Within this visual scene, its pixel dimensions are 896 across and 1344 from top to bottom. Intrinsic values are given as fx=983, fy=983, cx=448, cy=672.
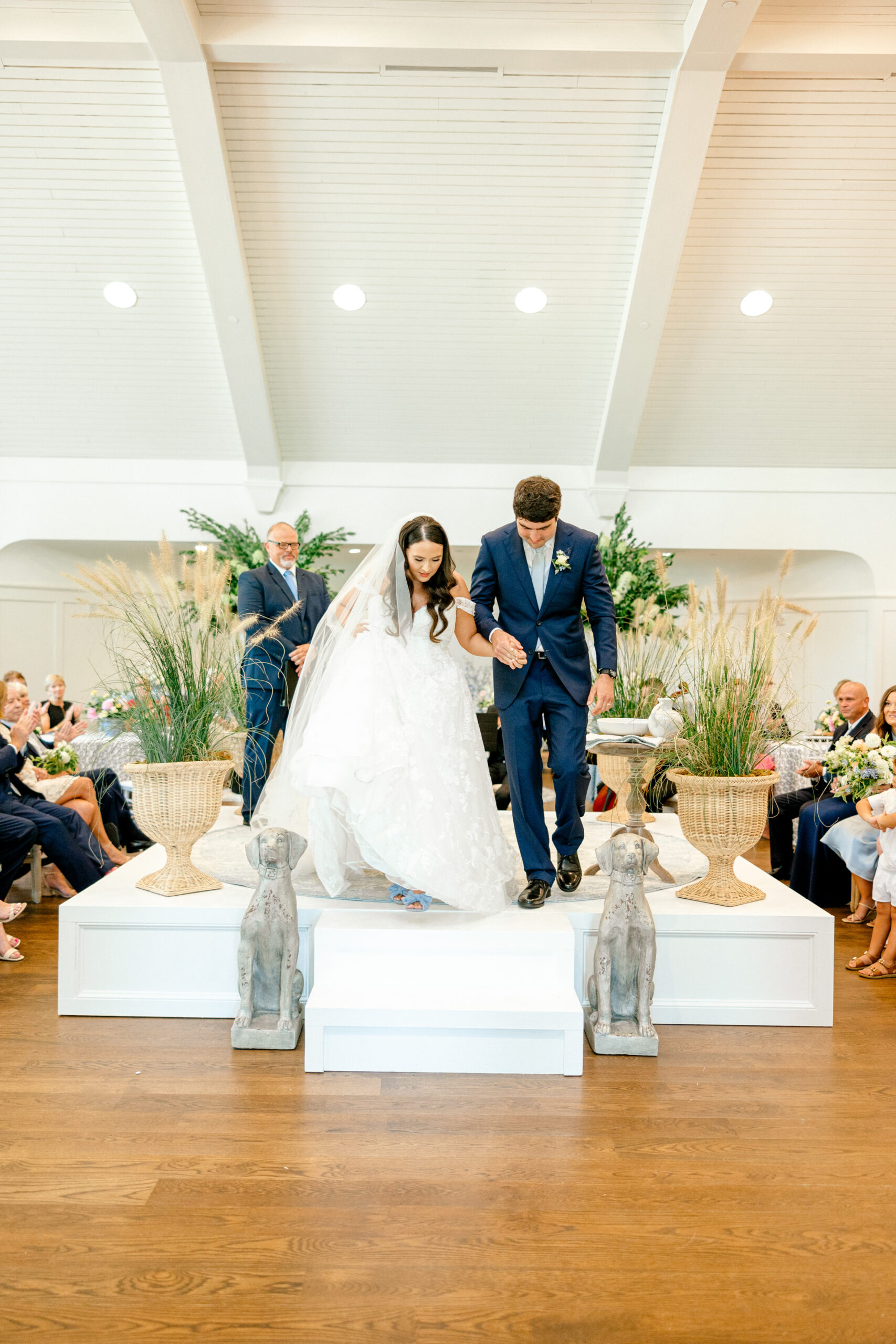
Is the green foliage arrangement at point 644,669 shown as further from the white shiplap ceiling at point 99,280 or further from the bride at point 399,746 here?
the white shiplap ceiling at point 99,280

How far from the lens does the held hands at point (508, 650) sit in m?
3.17

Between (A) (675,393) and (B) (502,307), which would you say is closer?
(B) (502,307)

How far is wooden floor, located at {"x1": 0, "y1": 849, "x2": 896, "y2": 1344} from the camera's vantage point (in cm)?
171

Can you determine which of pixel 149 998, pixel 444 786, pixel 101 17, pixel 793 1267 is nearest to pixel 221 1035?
pixel 149 998

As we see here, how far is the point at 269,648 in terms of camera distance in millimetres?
4484

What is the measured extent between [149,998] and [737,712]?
212 centimetres

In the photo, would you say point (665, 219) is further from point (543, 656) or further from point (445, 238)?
point (543, 656)

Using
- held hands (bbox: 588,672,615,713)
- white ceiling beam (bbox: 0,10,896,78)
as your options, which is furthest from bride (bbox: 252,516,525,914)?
white ceiling beam (bbox: 0,10,896,78)

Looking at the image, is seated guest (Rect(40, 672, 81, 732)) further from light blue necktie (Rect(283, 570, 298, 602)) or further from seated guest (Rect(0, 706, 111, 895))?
light blue necktie (Rect(283, 570, 298, 602))

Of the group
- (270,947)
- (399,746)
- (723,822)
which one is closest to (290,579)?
(399,746)

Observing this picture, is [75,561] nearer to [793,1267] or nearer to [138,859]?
[138,859]

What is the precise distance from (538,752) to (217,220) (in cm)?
463

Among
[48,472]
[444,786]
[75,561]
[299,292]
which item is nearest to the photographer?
[444,786]

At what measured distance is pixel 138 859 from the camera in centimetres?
379
